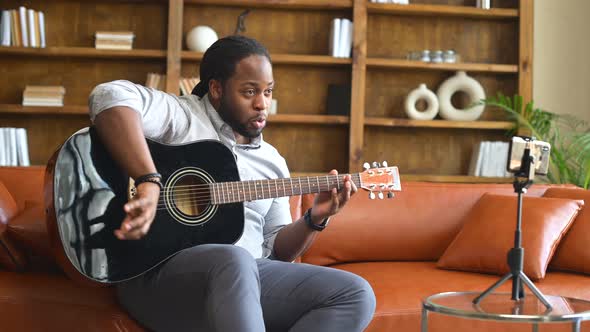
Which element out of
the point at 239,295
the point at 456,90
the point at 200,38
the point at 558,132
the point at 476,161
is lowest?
the point at 239,295

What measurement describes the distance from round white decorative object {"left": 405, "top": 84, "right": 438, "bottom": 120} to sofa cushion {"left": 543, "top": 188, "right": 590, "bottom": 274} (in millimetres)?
2072

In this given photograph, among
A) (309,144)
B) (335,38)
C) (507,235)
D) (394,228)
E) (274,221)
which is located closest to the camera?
(274,221)

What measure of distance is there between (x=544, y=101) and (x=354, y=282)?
10.7 feet

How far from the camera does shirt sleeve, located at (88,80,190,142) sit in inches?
67.4

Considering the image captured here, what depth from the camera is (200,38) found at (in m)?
4.37

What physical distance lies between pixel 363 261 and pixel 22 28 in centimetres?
274

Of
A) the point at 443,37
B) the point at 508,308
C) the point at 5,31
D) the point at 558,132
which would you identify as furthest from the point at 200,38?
the point at 508,308

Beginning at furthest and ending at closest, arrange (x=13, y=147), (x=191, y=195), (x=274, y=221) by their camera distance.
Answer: (x=13, y=147) < (x=274, y=221) < (x=191, y=195)

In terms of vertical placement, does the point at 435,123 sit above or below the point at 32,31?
below

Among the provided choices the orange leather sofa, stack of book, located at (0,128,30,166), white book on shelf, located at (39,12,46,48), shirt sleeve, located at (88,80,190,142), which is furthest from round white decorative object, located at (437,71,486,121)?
shirt sleeve, located at (88,80,190,142)

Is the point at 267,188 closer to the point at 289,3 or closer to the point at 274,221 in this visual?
the point at 274,221

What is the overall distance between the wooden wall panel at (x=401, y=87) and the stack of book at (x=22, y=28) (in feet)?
6.45

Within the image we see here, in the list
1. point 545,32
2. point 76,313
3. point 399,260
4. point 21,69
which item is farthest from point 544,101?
point 76,313

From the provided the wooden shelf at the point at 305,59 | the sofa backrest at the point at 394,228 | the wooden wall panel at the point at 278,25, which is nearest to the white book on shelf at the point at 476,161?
the wooden shelf at the point at 305,59
